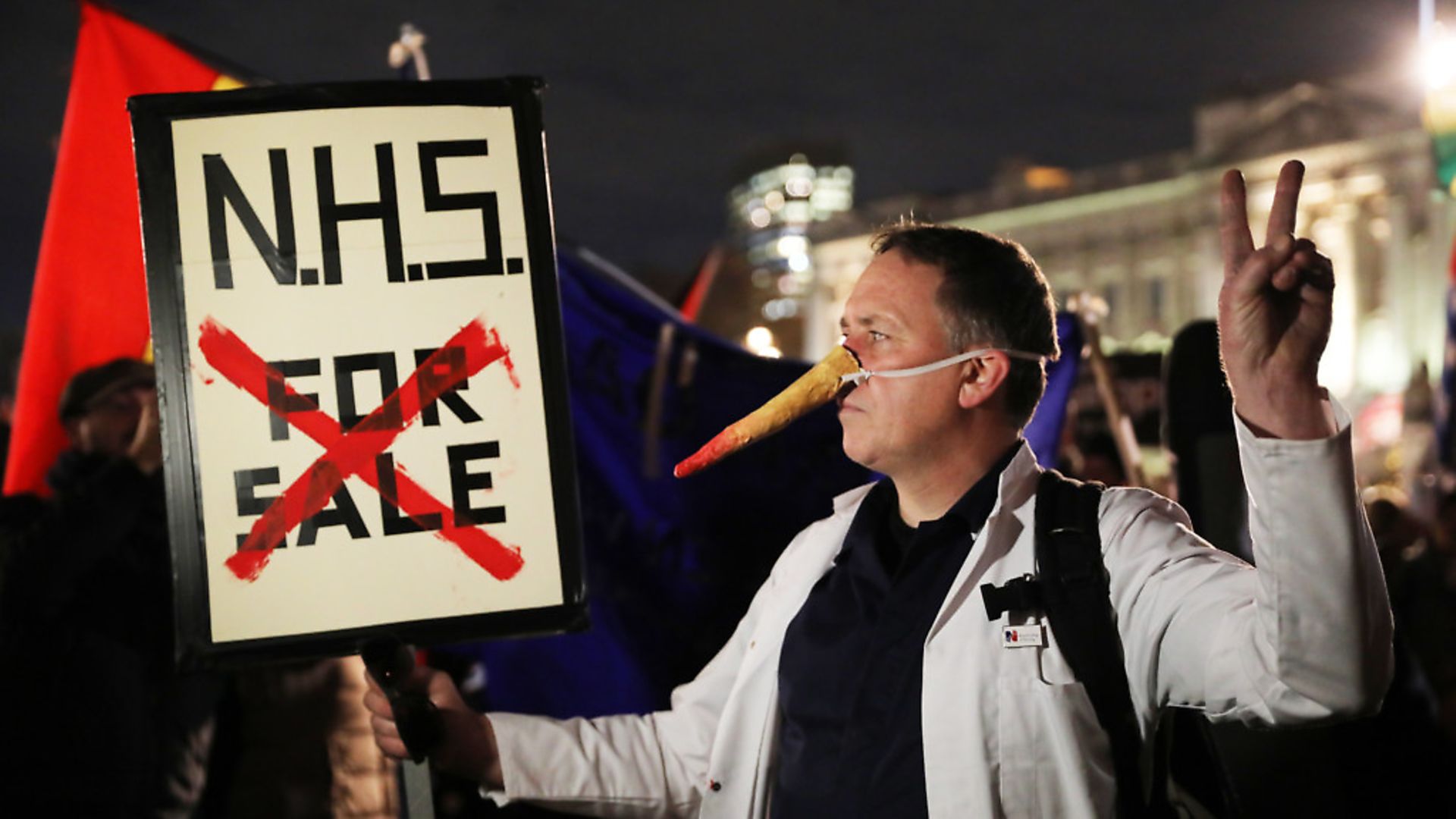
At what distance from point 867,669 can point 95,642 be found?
2181mm

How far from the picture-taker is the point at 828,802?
2.01m

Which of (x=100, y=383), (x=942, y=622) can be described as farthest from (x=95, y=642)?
(x=942, y=622)

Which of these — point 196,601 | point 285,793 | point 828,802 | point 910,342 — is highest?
point 910,342

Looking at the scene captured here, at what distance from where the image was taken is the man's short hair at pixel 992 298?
7.46 feet

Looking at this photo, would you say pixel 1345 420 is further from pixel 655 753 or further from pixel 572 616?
pixel 655 753

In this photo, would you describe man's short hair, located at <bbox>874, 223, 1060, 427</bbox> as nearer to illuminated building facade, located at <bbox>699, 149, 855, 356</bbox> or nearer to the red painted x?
the red painted x

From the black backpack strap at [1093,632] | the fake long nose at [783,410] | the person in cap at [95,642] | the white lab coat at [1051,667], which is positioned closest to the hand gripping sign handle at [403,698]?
the white lab coat at [1051,667]

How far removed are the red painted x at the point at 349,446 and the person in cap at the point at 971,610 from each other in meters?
0.24

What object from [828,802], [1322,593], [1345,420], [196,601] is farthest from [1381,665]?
[196,601]

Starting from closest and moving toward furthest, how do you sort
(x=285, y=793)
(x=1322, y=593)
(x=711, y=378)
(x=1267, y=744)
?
1. (x=1322, y=593)
2. (x=1267, y=744)
3. (x=285, y=793)
4. (x=711, y=378)

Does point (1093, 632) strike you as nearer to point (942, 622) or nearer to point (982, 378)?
point (942, 622)

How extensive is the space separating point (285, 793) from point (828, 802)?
2.40 m

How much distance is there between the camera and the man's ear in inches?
88.4

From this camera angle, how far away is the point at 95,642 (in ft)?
10.9
